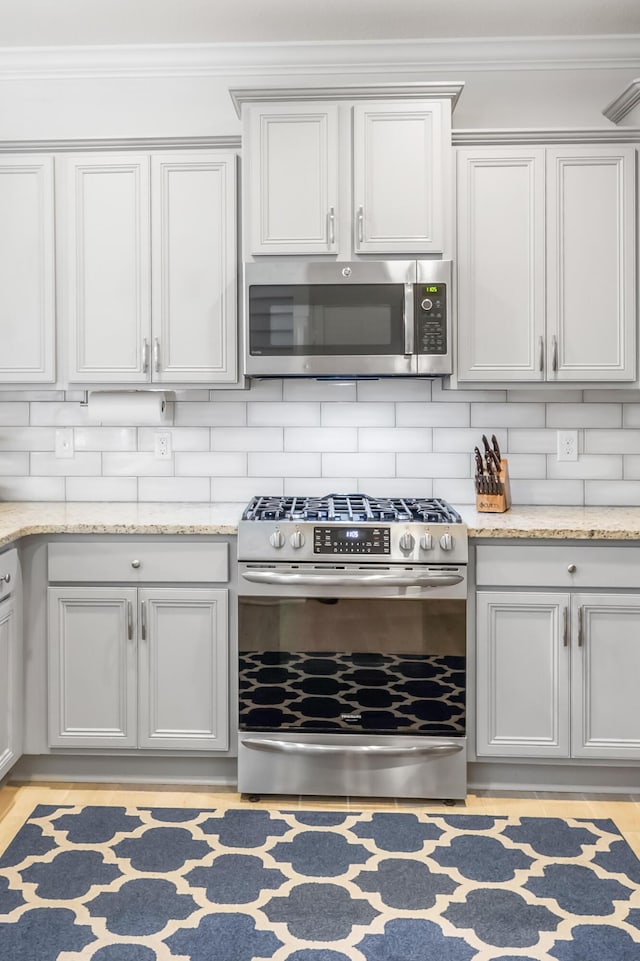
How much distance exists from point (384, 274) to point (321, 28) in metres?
1.12

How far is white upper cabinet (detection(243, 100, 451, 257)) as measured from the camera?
9.53 ft

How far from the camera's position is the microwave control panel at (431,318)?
2.88 metres

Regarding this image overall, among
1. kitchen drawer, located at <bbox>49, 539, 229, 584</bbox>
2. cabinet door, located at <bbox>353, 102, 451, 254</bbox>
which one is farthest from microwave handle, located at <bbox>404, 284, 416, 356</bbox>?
kitchen drawer, located at <bbox>49, 539, 229, 584</bbox>

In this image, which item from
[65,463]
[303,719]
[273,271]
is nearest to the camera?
[303,719]


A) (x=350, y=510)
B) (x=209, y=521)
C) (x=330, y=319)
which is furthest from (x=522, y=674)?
(x=330, y=319)

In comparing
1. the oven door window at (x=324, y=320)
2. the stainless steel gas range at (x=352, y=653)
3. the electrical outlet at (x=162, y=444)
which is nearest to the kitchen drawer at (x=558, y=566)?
the stainless steel gas range at (x=352, y=653)

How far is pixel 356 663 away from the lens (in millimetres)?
2689

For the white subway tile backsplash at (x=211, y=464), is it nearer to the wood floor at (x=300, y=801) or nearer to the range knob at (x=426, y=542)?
the range knob at (x=426, y=542)

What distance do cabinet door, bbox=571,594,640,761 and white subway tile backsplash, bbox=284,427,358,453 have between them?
1.13 m

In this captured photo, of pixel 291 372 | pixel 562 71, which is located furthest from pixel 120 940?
pixel 562 71

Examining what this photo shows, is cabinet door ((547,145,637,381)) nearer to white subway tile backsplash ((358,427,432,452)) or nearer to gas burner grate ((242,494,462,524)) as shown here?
white subway tile backsplash ((358,427,432,452))

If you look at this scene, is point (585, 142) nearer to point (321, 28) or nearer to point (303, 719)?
point (321, 28)

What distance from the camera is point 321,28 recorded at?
125 inches

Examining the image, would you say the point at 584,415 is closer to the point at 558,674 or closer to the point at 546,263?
the point at 546,263
